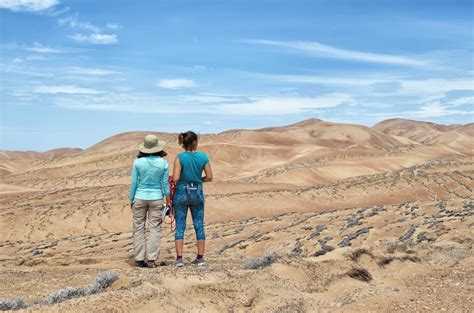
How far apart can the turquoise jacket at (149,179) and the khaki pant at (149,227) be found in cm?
11

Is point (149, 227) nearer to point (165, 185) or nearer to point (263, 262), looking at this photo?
point (165, 185)

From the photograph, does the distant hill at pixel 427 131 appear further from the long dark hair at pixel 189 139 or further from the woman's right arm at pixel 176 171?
the woman's right arm at pixel 176 171

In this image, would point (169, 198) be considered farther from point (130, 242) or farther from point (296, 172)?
point (296, 172)

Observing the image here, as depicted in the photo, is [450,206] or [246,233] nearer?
[246,233]

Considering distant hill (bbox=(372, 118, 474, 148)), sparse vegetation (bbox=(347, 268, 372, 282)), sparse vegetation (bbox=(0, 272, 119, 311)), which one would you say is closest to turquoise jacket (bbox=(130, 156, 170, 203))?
sparse vegetation (bbox=(0, 272, 119, 311))

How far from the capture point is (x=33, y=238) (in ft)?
62.4

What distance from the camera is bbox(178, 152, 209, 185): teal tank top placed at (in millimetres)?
7812

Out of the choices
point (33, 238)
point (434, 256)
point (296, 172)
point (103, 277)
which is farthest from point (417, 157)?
point (103, 277)

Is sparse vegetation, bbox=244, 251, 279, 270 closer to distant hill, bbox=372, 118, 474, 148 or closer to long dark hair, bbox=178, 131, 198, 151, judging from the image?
long dark hair, bbox=178, 131, 198, 151

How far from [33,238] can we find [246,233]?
871 centimetres

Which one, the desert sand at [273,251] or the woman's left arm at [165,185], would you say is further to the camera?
the woman's left arm at [165,185]

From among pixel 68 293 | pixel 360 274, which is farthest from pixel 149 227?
pixel 360 274

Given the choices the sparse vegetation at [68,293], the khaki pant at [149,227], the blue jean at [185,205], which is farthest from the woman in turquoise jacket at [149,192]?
the sparse vegetation at [68,293]

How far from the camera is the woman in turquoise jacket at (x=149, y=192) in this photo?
8.12 metres
